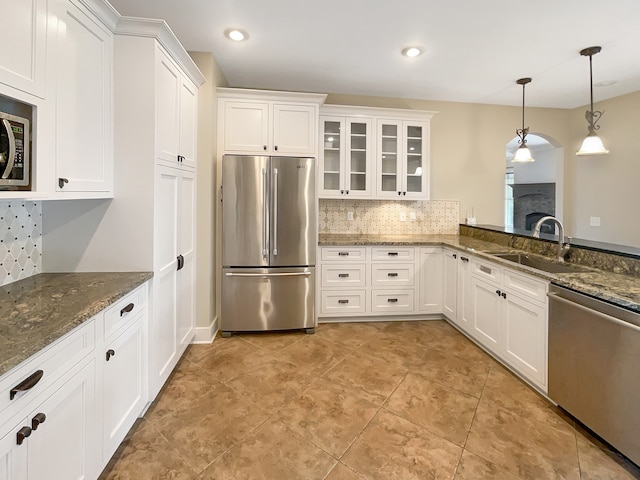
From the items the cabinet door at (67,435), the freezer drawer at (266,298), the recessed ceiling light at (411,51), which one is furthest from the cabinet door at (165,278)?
the recessed ceiling light at (411,51)

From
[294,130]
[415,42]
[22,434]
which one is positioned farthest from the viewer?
[294,130]

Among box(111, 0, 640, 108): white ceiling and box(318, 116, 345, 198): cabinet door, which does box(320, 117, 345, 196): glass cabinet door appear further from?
box(111, 0, 640, 108): white ceiling

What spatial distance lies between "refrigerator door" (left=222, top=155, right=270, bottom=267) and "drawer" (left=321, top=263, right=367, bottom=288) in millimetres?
742

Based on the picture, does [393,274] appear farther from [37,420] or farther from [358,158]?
[37,420]

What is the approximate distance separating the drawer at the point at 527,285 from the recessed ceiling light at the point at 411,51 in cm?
200

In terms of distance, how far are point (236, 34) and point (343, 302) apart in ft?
8.80

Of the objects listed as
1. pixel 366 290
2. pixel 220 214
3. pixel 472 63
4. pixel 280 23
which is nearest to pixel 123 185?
pixel 220 214

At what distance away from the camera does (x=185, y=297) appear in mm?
2711

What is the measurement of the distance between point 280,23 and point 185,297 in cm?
223

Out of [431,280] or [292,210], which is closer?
[292,210]

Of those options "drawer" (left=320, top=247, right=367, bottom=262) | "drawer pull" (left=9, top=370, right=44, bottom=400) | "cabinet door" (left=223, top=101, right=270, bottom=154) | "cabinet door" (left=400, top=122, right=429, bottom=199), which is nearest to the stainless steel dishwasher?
"drawer" (left=320, top=247, right=367, bottom=262)

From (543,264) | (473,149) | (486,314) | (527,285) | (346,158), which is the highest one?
(473,149)

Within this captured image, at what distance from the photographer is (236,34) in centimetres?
266

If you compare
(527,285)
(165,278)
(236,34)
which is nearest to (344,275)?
(527,285)
